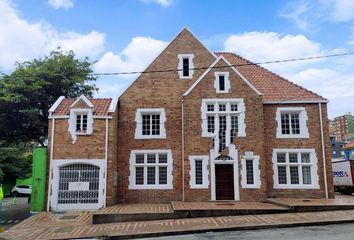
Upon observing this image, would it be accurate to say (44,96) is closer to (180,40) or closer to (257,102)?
(180,40)

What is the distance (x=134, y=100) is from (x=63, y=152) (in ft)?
16.7

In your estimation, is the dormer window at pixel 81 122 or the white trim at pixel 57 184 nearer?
the white trim at pixel 57 184

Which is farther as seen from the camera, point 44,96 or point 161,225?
point 44,96

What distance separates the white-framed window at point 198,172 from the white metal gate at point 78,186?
491 cm

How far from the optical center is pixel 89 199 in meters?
17.4

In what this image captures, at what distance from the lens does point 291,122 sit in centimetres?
2003

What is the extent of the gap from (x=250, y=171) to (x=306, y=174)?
3.60m

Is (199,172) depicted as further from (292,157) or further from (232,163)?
(292,157)

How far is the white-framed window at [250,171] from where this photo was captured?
18.2 metres

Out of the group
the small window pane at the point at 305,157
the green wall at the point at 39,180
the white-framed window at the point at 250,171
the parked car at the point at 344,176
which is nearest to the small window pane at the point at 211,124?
the white-framed window at the point at 250,171

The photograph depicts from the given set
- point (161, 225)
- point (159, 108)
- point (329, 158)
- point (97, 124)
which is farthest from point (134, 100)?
point (329, 158)

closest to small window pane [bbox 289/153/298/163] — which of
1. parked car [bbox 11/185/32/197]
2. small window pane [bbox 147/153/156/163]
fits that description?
small window pane [bbox 147/153/156/163]

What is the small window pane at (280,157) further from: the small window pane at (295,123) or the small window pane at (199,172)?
the small window pane at (199,172)

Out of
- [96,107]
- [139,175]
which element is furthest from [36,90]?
[139,175]
